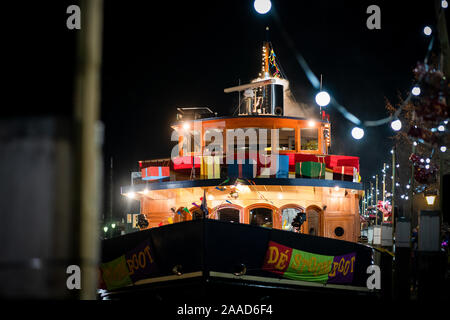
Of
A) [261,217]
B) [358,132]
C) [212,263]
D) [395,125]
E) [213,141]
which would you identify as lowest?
[212,263]

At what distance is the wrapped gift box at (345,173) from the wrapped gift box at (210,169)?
3.42 metres

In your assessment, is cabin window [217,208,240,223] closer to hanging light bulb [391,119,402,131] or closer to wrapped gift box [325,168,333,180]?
wrapped gift box [325,168,333,180]

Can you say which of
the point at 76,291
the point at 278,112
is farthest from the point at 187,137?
the point at 76,291

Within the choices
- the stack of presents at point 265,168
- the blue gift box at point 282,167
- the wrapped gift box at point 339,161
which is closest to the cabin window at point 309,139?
the wrapped gift box at point 339,161

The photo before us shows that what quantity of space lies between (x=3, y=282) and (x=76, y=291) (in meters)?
0.46

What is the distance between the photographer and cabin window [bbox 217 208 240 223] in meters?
12.4

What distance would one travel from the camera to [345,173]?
12.5m

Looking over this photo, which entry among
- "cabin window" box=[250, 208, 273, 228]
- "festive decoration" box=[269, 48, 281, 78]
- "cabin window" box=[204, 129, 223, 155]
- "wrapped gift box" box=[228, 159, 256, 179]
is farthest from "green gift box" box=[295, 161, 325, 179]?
"festive decoration" box=[269, 48, 281, 78]

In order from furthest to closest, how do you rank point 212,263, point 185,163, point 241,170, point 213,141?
point 213,141 → point 185,163 → point 241,170 → point 212,263

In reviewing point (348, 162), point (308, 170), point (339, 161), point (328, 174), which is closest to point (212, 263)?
point (308, 170)

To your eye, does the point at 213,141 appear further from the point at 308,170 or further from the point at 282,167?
the point at 308,170

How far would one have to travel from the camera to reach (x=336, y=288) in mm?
10547

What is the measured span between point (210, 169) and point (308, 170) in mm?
2713

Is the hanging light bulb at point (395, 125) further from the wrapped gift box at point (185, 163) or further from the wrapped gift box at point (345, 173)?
the wrapped gift box at point (185, 163)
